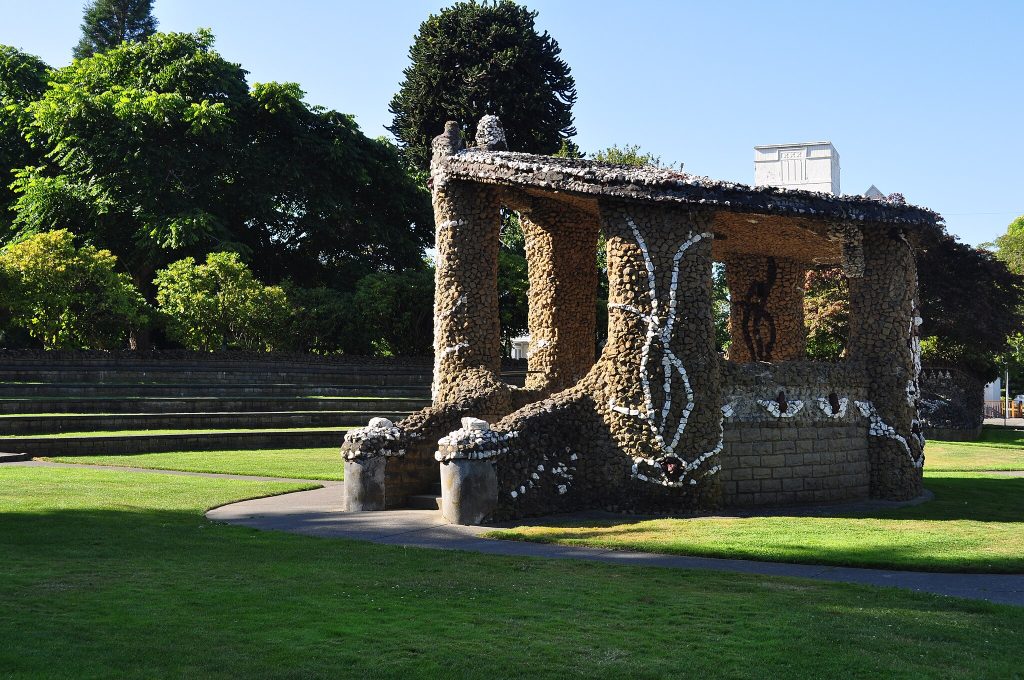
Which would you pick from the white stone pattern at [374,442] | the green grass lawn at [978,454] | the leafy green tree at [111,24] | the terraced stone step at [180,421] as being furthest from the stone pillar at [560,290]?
the leafy green tree at [111,24]

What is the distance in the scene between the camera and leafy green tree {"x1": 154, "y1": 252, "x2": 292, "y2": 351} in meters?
34.2

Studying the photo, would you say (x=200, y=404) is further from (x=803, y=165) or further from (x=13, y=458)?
A: (x=803, y=165)

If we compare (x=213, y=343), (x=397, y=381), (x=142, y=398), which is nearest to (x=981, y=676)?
(x=142, y=398)

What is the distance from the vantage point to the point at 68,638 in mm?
6305

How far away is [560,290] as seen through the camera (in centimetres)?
1897

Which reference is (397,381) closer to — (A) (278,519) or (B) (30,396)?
(B) (30,396)

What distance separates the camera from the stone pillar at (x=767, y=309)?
822 inches

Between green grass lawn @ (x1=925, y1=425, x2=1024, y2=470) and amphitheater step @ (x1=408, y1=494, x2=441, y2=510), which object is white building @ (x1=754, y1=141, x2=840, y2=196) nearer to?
green grass lawn @ (x1=925, y1=425, x2=1024, y2=470)

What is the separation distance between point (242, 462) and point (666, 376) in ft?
31.5

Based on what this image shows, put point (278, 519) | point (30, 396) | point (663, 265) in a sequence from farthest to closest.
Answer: point (30, 396), point (663, 265), point (278, 519)

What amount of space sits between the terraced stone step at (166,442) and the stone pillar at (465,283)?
8163 mm

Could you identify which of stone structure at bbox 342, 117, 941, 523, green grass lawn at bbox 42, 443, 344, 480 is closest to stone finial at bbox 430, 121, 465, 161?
stone structure at bbox 342, 117, 941, 523

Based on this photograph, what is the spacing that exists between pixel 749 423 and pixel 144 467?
11.0m

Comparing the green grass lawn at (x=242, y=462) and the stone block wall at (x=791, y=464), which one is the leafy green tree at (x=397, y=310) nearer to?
the green grass lawn at (x=242, y=462)
